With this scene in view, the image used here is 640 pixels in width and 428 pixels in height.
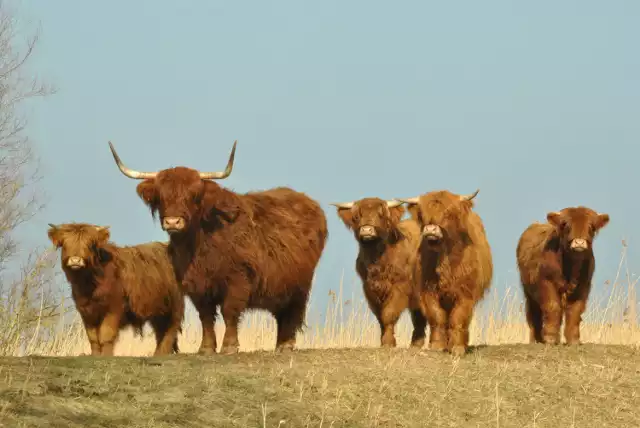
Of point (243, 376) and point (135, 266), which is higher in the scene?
point (135, 266)

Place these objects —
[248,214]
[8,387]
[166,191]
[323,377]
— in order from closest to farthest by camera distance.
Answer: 1. [8,387]
2. [323,377]
3. [166,191]
4. [248,214]

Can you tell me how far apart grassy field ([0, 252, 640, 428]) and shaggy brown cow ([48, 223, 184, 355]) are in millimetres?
2233

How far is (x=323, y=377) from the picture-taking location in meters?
9.01

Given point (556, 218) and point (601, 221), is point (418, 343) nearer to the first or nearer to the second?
Result: point (556, 218)

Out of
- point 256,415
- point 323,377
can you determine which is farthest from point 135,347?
point 256,415

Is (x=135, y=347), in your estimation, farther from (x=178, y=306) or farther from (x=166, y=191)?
(x=166, y=191)

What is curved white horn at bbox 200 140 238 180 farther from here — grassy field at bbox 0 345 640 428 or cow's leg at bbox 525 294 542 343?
cow's leg at bbox 525 294 542 343

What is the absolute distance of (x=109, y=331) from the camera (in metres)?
12.1

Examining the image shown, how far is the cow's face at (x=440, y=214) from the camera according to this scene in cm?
1087

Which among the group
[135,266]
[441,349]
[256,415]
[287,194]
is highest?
[287,194]

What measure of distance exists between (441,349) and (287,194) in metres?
Answer: 2.75

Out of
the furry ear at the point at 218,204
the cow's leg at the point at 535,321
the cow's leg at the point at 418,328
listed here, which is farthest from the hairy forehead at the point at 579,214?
the furry ear at the point at 218,204

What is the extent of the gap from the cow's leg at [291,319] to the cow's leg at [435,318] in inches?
61.7

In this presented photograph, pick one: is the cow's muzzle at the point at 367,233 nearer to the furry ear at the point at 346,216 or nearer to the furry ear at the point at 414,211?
the furry ear at the point at 346,216
